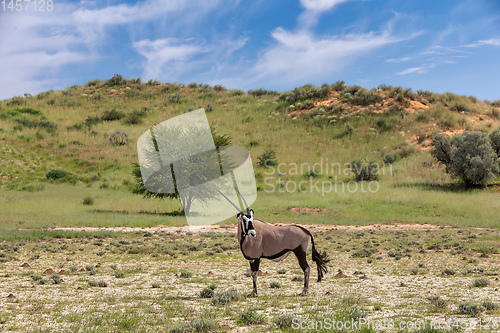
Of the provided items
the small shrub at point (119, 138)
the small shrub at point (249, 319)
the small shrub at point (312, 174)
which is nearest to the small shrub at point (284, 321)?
the small shrub at point (249, 319)

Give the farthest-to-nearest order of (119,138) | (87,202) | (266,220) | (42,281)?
(119,138) < (87,202) < (266,220) < (42,281)

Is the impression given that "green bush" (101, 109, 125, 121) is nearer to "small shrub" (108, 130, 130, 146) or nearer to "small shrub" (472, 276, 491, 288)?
"small shrub" (108, 130, 130, 146)

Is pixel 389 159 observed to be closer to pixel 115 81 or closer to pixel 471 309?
pixel 471 309

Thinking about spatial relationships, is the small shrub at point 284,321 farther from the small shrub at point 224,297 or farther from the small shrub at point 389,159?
the small shrub at point 389,159

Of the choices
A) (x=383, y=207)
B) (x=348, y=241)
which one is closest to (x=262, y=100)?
(x=383, y=207)

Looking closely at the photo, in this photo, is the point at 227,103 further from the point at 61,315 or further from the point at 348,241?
the point at 61,315

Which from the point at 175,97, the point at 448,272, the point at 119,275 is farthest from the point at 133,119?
the point at 448,272

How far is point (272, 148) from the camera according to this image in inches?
2430

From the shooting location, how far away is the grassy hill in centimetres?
3403

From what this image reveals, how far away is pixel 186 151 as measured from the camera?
114ft

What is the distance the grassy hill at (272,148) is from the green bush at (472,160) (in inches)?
67.6

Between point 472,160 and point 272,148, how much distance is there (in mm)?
29781

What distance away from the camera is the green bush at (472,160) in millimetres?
39344

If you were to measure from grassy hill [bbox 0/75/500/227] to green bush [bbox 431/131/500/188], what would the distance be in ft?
5.64
